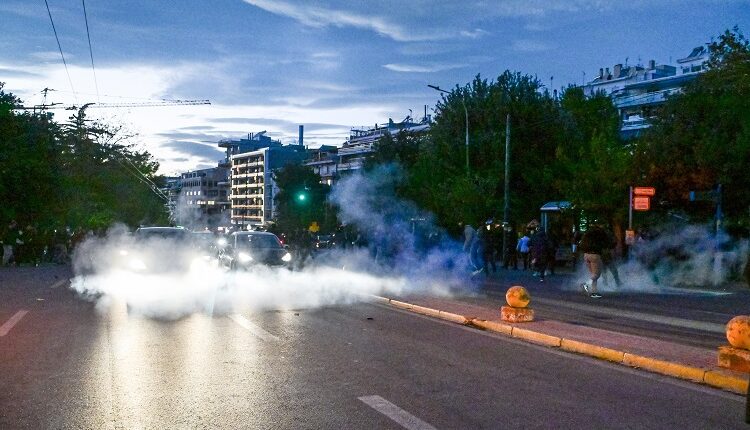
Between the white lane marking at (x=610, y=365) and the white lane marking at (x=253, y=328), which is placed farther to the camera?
the white lane marking at (x=253, y=328)

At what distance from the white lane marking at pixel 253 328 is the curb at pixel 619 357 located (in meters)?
3.32

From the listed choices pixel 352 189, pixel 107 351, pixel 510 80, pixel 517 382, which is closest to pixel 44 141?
pixel 352 189

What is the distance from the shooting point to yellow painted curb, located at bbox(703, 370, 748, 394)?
7340 mm

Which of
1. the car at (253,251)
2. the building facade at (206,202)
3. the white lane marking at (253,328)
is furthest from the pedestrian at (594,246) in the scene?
the building facade at (206,202)

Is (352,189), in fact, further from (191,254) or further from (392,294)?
(392,294)

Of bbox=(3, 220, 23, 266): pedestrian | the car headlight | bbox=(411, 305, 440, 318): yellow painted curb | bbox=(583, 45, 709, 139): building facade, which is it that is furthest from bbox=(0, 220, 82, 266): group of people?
bbox=(583, 45, 709, 139): building facade

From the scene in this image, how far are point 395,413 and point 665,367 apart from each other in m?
3.60

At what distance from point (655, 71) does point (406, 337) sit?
280ft

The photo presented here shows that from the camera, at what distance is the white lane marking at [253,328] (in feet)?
35.5

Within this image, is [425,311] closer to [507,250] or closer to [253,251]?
[253,251]

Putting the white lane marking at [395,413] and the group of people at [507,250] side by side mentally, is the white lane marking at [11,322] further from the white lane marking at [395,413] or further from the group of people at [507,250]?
the group of people at [507,250]

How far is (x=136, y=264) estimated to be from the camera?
882 inches

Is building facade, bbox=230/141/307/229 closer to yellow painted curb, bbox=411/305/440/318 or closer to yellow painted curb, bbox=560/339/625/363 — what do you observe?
yellow painted curb, bbox=411/305/440/318

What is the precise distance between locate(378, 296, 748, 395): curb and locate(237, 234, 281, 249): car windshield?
11.5 m
